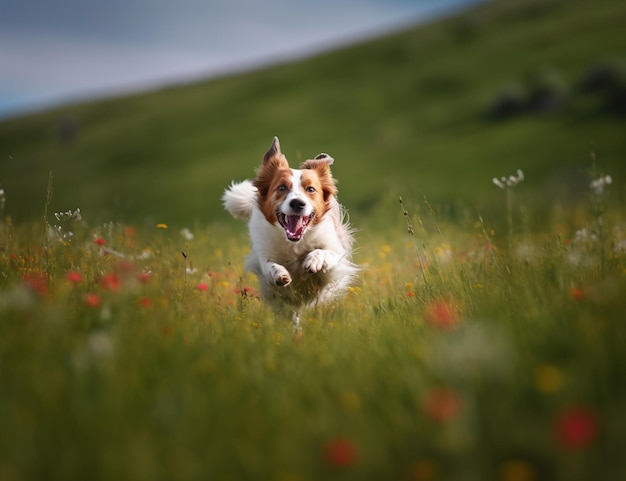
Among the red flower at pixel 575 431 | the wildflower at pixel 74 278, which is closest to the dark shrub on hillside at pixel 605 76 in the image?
the wildflower at pixel 74 278

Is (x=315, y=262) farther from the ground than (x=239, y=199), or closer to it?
closer to it

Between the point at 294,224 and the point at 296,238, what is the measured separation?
153mm

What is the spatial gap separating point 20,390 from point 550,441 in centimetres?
227

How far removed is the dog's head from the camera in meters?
5.61

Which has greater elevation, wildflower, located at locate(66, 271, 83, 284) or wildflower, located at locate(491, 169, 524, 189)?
wildflower, located at locate(491, 169, 524, 189)

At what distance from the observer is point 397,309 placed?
4.46 metres

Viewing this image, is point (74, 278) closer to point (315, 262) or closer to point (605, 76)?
point (315, 262)

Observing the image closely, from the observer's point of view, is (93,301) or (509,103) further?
→ (509,103)

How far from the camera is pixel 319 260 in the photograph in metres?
5.56

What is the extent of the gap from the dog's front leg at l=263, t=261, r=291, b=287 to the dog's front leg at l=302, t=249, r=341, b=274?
0.22m

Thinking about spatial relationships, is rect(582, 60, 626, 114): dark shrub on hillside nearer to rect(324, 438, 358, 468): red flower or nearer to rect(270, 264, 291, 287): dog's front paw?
rect(270, 264, 291, 287): dog's front paw

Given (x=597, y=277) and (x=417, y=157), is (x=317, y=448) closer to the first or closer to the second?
(x=597, y=277)

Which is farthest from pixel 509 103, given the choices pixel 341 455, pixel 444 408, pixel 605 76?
pixel 341 455

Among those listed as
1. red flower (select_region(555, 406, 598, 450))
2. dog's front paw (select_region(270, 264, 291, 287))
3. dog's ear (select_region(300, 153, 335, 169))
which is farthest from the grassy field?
dog's ear (select_region(300, 153, 335, 169))
